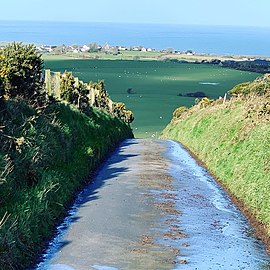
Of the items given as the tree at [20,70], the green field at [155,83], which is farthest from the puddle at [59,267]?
the green field at [155,83]

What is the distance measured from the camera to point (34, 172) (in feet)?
42.5

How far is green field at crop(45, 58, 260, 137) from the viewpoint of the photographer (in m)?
61.2

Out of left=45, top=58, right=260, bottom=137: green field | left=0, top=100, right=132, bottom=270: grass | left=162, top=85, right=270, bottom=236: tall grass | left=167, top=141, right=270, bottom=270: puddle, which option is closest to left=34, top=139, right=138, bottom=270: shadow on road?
left=0, top=100, right=132, bottom=270: grass

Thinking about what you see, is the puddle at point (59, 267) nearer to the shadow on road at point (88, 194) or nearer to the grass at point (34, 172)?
the shadow on road at point (88, 194)

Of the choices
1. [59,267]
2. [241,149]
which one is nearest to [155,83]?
[241,149]

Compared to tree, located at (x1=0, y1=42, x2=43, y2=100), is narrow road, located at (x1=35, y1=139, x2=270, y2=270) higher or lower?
lower

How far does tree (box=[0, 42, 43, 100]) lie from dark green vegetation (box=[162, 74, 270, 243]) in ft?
21.2

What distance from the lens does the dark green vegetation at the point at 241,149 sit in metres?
14.0

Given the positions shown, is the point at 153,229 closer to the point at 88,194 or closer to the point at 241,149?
the point at 88,194

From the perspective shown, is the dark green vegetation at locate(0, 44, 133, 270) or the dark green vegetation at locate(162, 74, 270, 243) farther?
the dark green vegetation at locate(162, 74, 270, 243)

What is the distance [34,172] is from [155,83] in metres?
77.0

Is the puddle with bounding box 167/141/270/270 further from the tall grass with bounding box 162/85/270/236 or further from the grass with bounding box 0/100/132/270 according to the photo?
the grass with bounding box 0/100/132/270

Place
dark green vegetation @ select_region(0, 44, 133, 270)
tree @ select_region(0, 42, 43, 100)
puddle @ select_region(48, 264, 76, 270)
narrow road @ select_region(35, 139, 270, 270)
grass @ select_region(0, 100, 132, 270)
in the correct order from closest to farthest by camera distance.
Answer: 1. puddle @ select_region(48, 264, 76, 270)
2. grass @ select_region(0, 100, 132, 270)
3. dark green vegetation @ select_region(0, 44, 133, 270)
4. narrow road @ select_region(35, 139, 270, 270)
5. tree @ select_region(0, 42, 43, 100)

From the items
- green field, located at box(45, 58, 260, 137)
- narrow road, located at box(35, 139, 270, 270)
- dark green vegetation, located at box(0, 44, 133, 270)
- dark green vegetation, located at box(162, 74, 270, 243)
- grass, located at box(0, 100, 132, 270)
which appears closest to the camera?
grass, located at box(0, 100, 132, 270)
